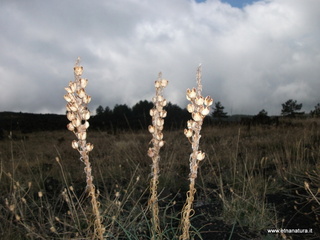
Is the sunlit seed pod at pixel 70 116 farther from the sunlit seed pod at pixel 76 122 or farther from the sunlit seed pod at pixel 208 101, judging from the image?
the sunlit seed pod at pixel 208 101

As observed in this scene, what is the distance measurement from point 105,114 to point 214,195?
20914mm

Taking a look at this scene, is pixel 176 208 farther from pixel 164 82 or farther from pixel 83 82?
pixel 83 82

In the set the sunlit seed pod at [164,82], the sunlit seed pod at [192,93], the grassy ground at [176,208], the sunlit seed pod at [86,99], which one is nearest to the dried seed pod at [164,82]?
the sunlit seed pod at [164,82]

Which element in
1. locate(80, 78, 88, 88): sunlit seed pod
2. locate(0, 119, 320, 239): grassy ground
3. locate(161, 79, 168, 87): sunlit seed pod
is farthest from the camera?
locate(0, 119, 320, 239): grassy ground

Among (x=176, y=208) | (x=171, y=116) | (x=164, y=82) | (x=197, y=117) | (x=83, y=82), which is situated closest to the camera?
(x=197, y=117)

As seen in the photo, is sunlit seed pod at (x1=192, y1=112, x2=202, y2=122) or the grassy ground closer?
sunlit seed pod at (x1=192, y1=112, x2=202, y2=122)

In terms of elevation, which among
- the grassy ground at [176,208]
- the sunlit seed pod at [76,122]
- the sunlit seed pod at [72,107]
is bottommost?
the grassy ground at [176,208]

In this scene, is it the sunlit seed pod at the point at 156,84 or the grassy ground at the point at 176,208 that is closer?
the sunlit seed pod at the point at 156,84

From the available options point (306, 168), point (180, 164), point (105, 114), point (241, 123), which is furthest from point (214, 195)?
point (105, 114)

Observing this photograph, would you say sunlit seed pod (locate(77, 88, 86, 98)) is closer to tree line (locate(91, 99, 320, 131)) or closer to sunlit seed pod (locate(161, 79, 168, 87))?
sunlit seed pod (locate(161, 79, 168, 87))

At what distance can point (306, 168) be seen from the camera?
4918mm

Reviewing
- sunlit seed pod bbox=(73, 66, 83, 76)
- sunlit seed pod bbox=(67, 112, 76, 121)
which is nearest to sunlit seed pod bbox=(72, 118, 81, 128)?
sunlit seed pod bbox=(67, 112, 76, 121)

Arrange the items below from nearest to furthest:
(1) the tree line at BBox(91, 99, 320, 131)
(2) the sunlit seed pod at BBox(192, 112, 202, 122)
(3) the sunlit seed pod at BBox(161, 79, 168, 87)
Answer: (2) the sunlit seed pod at BBox(192, 112, 202, 122)
(3) the sunlit seed pod at BBox(161, 79, 168, 87)
(1) the tree line at BBox(91, 99, 320, 131)

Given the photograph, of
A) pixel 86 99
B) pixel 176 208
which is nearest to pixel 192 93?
pixel 86 99
